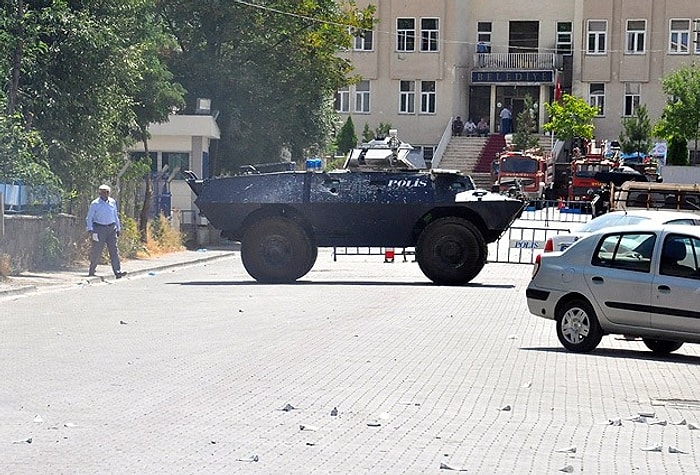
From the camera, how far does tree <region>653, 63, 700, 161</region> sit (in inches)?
2347

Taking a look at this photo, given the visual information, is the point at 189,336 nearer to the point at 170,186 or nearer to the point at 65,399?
the point at 65,399

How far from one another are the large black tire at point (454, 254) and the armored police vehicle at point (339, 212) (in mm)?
74

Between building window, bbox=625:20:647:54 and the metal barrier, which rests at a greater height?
building window, bbox=625:20:647:54

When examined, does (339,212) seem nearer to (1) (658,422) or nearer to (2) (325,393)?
(2) (325,393)

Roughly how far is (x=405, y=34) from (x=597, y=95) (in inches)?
415

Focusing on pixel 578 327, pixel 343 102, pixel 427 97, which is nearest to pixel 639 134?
pixel 427 97

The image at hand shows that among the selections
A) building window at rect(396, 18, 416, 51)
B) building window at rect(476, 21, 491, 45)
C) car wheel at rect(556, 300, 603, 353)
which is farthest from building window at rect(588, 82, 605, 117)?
car wheel at rect(556, 300, 603, 353)

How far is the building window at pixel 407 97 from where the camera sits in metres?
73.7

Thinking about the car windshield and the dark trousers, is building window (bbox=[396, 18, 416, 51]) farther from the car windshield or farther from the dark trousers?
the car windshield

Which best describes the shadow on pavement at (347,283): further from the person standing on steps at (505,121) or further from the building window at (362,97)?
the building window at (362,97)

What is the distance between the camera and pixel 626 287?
1513 cm

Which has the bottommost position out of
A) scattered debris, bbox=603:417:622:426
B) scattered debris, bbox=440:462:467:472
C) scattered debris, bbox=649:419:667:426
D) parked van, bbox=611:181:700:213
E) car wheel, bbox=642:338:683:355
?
car wheel, bbox=642:338:683:355

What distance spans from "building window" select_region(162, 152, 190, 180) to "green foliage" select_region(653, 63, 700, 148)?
25629mm

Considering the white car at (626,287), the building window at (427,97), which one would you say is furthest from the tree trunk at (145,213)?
the building window at (427,97)
